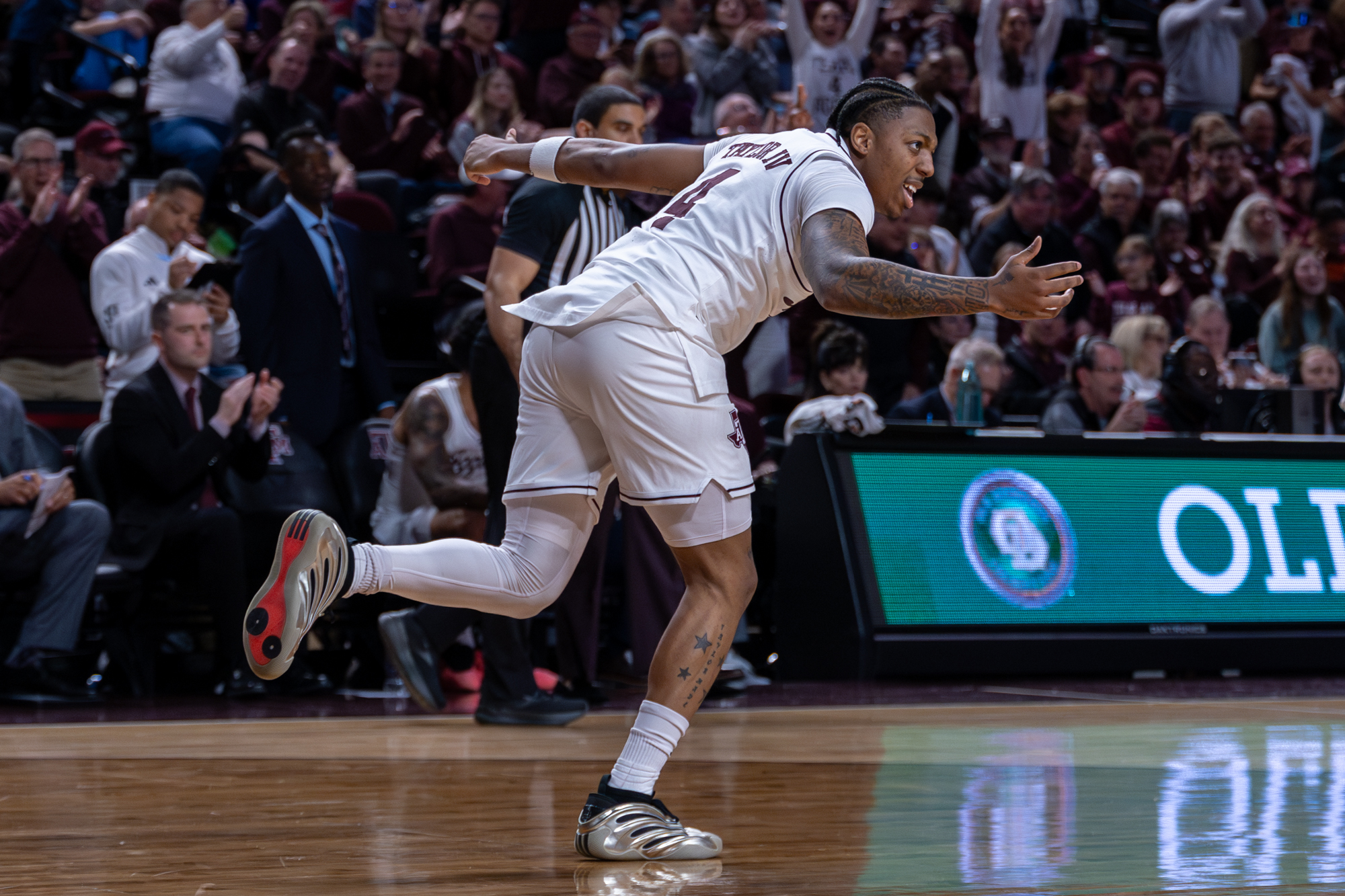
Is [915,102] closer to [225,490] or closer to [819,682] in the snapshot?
[819,682]

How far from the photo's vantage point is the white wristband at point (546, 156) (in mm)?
4223

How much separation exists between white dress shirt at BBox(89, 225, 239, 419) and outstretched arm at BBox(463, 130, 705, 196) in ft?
13.5

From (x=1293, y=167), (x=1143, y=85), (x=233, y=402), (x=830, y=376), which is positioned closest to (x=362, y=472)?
(x=233, y=402)

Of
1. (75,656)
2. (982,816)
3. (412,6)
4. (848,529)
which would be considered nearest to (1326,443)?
(848,529)

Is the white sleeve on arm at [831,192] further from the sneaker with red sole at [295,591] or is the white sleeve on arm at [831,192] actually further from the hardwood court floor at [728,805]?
the hardwood court floor at [728,805]

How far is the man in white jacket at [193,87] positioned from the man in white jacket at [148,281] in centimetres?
211

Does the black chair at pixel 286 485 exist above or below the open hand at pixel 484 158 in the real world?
below

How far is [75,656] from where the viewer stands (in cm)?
741

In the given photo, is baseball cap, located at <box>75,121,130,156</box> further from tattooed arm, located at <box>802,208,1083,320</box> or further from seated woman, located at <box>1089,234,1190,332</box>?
tattooed arm, located at <box>802,208,1083,320</box>

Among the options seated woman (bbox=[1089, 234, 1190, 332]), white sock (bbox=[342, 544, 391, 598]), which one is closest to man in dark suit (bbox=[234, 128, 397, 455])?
white sock (bbox=[342, 544, 391, 598])

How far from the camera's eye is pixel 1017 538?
301 inches

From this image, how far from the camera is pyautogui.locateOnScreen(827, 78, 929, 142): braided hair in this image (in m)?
3.84

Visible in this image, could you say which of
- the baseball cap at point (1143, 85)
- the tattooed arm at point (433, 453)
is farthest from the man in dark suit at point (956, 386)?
the baseball cap at point (1143, 85)

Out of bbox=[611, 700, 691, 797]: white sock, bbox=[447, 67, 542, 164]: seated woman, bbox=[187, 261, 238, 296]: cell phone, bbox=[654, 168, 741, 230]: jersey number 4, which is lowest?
bbox=[611, 700, 691, 797]: white sock
